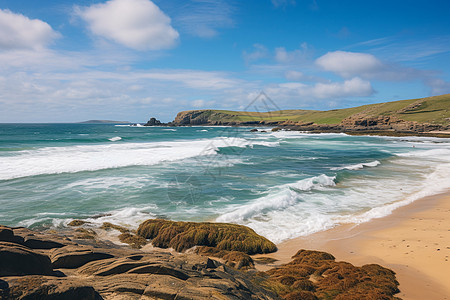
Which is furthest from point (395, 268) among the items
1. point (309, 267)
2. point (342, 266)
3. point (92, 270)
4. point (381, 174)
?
point (381, 174)

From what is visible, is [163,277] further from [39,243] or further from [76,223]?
[76,223]

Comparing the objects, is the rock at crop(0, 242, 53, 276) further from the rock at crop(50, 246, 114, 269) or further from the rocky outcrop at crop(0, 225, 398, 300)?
the rock at crop(50, 246, 114, 269)

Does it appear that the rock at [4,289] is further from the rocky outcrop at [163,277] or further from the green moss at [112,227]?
the green moss at [112,227]

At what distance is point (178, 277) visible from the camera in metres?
4.85

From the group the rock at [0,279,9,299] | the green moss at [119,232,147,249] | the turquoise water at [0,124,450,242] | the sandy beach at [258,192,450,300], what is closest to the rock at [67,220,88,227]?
the turquoise water at [0,124,450,242]

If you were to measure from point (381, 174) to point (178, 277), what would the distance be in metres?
21.5

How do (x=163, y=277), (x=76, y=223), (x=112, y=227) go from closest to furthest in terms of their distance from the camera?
(x=163, y=277) < (x=112, y=227) < (x=76, y=223)

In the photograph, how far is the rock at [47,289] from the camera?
3.28m

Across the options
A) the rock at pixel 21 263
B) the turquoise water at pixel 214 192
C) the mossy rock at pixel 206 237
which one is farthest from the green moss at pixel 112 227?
the rock at pixel 21 263

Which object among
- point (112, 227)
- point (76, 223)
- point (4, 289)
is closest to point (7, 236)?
point (4, 289)

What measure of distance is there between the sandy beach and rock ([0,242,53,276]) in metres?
5.22

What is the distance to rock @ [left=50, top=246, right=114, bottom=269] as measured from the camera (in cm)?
521

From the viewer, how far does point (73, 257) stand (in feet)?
17.5

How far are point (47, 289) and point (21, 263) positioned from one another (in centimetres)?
139
